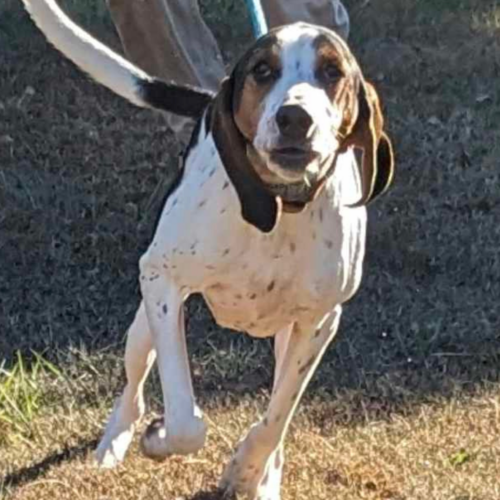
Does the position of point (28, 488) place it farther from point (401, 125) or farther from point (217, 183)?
point (401, 125)

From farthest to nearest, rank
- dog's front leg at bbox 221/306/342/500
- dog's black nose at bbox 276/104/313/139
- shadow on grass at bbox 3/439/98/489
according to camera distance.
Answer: shadow on grass at bbox 3/439/98/489 → dog's front leg at bbox 221/306/342/500 → dog's black nose at bbox 276/104/313/139

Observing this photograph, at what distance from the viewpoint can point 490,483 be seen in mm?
4551

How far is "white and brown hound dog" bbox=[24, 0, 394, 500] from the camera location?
12.3 ft

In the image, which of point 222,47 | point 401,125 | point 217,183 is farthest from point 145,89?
point 222,47

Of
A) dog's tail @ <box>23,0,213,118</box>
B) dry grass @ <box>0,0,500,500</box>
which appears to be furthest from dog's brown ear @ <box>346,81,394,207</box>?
dry grass @ <box>0,0,500,500</box>

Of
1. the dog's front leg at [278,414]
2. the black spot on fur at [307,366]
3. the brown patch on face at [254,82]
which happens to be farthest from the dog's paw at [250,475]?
the brown patch on face at [254,82]

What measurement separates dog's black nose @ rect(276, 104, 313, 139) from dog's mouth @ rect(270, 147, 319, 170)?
4 centimetres

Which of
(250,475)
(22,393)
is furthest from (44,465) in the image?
(250,475)

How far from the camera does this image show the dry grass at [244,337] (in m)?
4.62

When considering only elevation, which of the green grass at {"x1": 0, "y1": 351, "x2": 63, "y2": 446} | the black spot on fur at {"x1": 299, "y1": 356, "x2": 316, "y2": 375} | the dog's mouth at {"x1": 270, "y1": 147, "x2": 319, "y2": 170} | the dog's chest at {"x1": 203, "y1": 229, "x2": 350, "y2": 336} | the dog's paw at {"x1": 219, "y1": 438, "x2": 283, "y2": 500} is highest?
the dog's mouth at {"x1": 270, "y1": 147, "x2": 319, "y2": 170}

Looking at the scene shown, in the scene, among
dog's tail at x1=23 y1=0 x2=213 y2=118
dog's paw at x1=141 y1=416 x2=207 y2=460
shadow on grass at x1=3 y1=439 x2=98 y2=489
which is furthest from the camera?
dog's tail at x1=23 y1=0 x2=213 y2=118

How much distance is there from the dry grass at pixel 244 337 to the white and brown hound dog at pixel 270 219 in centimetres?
42

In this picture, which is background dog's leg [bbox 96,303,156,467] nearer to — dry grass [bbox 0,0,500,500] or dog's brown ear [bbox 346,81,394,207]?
dry grass [bbox 0,0,500,500]

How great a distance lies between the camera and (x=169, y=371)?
3.98 m
